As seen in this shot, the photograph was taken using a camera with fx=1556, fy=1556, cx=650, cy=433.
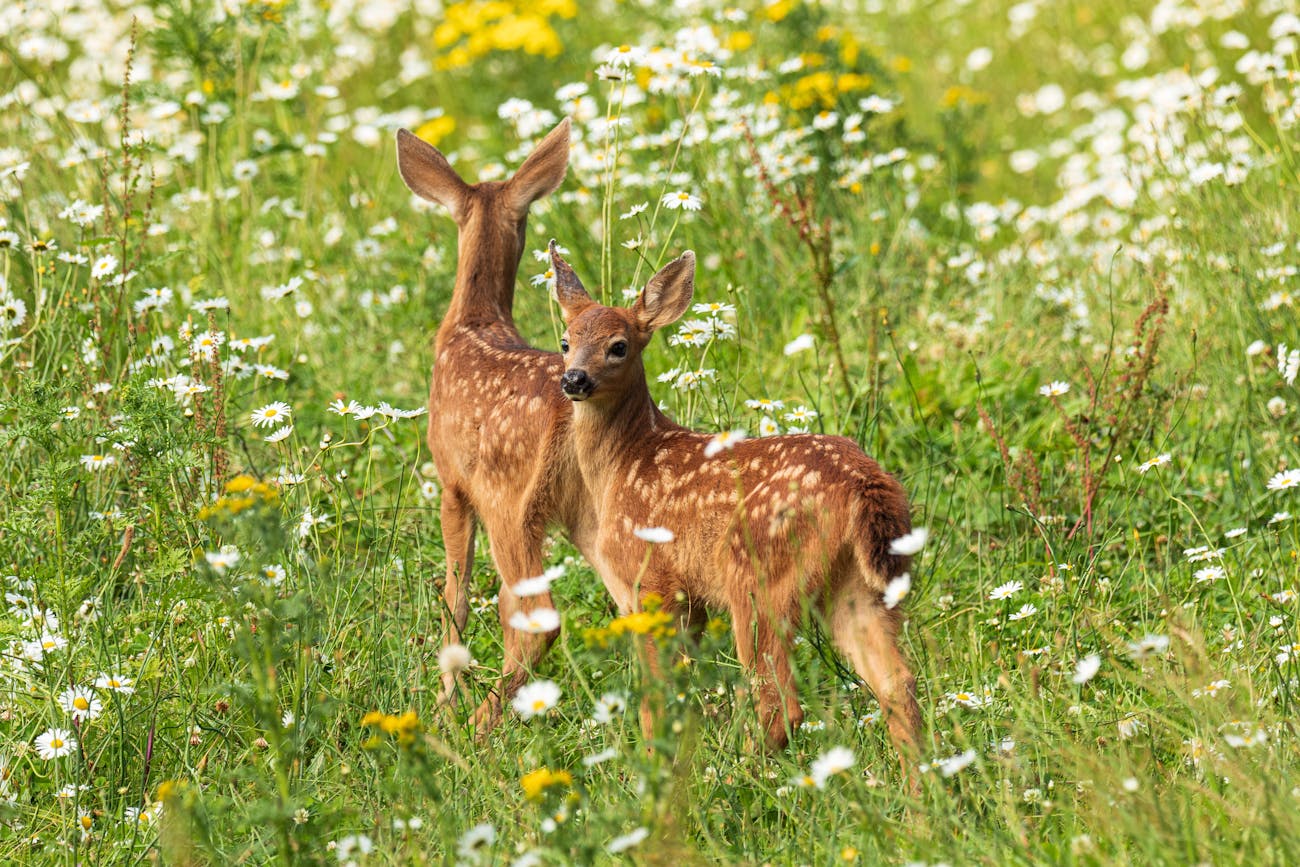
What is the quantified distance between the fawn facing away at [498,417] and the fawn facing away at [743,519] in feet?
0.52

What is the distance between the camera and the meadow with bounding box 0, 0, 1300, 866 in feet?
10.3

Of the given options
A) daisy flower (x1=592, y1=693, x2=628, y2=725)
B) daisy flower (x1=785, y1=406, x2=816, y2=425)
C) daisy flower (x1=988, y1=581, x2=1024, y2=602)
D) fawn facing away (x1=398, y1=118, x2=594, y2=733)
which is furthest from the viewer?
daisy flower (x1=785, y1=406, x2=816, y2=425)

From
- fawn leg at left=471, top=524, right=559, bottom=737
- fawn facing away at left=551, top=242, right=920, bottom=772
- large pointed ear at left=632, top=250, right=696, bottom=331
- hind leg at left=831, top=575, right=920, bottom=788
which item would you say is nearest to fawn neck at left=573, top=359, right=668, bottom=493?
fawn facing away at left=551, top=242, right=920, bottom=772

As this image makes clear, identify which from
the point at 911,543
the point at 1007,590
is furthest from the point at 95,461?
the point at 1007,590

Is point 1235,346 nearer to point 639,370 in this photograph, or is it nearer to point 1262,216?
point 1262,216

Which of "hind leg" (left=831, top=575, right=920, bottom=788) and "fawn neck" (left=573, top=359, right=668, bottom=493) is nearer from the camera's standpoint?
"hind leg" (left=831, top=575, right=920, bottom=788)

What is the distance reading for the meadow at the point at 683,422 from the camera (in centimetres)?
312

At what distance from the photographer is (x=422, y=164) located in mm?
4992

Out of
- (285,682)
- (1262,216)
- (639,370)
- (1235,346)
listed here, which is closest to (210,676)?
(285,682)

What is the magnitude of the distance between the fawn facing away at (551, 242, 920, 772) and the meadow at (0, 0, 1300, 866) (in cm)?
13

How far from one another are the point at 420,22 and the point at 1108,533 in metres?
9.31

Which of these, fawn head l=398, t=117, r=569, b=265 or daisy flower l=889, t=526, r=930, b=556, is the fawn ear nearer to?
fawn head l=398, t=117, r=569, b=265

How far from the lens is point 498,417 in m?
4.45

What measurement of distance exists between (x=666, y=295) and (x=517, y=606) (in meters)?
1.02
